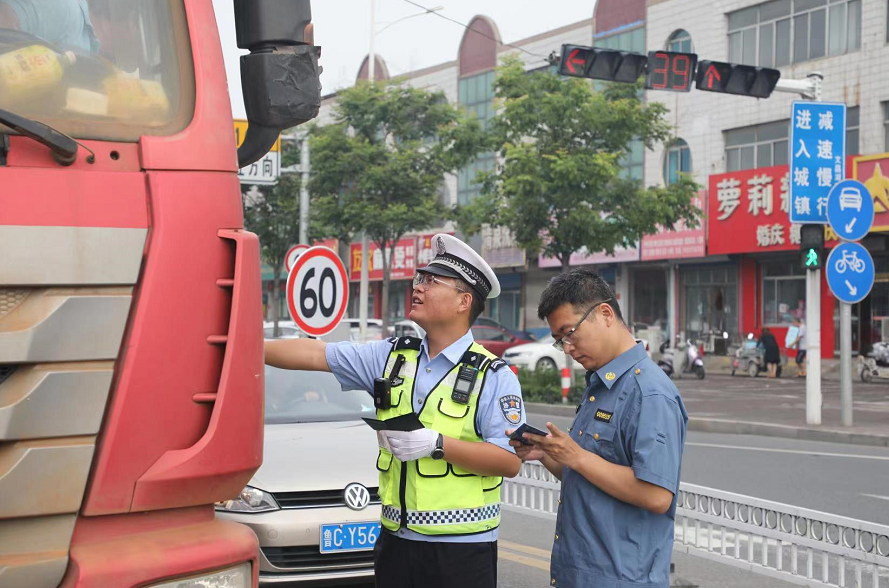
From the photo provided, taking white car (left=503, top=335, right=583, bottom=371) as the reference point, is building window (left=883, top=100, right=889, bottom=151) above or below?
above

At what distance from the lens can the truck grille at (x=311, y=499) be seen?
5.53 metres

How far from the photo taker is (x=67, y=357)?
2.27m

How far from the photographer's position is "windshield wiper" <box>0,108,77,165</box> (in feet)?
7.48

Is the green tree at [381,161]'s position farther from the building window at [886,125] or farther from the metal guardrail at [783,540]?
the metal guardrail at [783,540]

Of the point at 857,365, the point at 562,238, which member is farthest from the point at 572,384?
the point at 857,365

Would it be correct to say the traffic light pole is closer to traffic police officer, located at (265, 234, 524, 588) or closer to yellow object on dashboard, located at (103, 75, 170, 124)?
traffic police officer, located at (265, 234, 524, 588)

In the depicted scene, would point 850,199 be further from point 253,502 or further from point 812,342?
point 253,502

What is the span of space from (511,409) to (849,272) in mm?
12205

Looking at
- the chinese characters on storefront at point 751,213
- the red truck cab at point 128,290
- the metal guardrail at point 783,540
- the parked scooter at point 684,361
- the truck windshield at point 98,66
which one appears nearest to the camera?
the red truck cab at point 128,290

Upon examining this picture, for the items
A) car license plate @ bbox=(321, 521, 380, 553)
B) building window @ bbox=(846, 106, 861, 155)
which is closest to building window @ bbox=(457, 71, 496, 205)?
building window @ bbox=(846, 106, 861, 155)

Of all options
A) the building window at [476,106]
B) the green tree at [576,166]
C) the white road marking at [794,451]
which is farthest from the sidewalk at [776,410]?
the building window at [476,106]

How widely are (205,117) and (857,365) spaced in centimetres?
2657

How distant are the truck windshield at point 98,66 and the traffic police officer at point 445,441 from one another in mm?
1151

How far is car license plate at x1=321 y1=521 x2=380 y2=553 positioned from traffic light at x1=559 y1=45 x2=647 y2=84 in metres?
9.65
